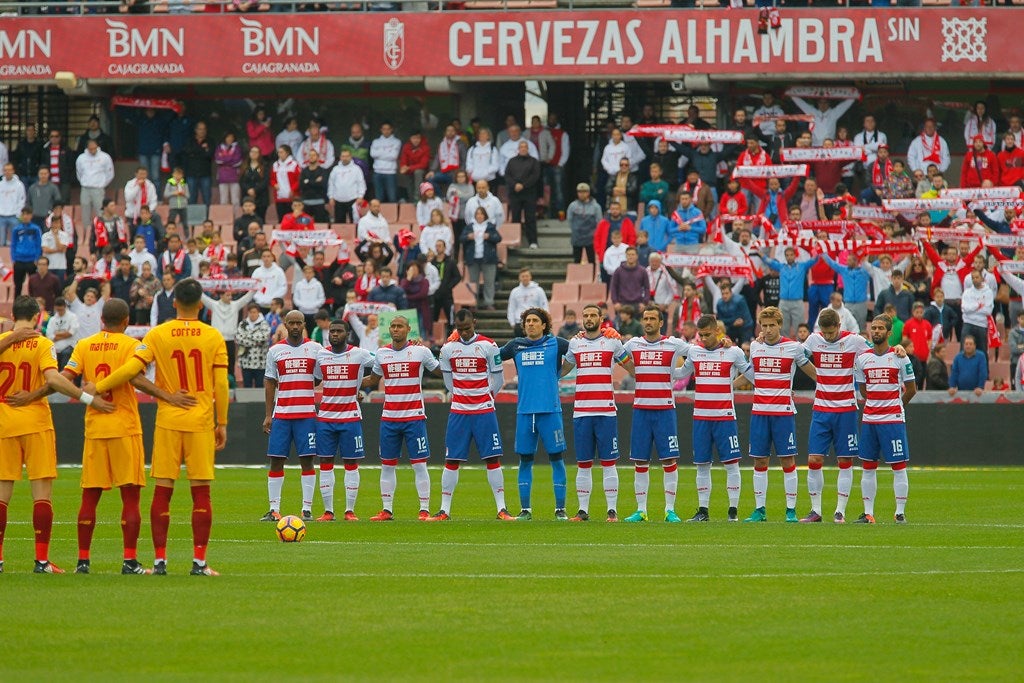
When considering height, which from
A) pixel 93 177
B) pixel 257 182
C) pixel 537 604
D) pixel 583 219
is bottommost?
pixel 537 604

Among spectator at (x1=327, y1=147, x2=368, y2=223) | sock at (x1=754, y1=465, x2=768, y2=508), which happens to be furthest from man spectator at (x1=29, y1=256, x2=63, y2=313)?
sock at (x1=754, y1=465, x2=768, y2=508)

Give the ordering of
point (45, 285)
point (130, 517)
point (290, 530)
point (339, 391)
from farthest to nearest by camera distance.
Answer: point (45, 285) < point (339, 391) < point (290, 530) < point (130, 517)

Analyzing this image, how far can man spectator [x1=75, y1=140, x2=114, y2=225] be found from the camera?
3538 centimetres

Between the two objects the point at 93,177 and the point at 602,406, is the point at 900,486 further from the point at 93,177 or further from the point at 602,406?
the point at 93,177

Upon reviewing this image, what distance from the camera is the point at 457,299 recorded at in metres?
32.9

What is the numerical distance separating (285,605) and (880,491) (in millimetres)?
13049

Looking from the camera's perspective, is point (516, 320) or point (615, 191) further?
point (615, 191)

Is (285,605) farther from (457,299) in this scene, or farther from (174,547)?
(457,299)

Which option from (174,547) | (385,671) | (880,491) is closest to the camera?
(385,671)

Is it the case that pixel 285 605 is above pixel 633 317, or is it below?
below

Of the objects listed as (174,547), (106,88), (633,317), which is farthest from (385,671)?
(106,88)

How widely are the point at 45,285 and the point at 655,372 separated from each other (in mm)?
16811

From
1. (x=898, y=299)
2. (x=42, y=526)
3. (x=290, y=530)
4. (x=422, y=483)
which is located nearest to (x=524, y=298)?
(x=898, y=299)

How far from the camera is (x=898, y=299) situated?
28.5 metres
